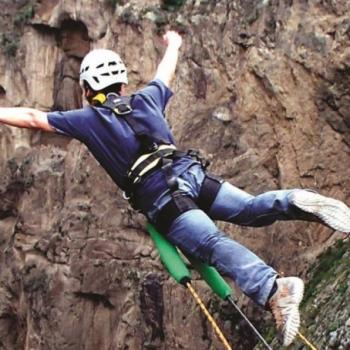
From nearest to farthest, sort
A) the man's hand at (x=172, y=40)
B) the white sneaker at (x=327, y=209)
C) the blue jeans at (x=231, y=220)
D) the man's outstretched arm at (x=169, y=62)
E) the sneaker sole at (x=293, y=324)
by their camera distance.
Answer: the sneaker sole at (x=293, y=324), the blue jeans at (x=231, y=220), the white sneaker at (x=327, y=209), the man's outstretched arm at (x=169, y=62), the man's hand at (x=172, y=40)

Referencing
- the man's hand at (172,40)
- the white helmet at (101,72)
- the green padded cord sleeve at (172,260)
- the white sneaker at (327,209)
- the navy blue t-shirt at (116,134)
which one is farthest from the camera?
the man's hand at (172,40)

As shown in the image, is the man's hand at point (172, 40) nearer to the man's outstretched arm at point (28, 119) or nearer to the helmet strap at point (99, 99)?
the helmet strap at point (99, 99)

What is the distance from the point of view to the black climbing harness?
5802mm

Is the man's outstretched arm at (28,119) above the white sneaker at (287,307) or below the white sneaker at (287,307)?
above

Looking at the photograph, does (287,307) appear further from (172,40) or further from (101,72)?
(172,40)

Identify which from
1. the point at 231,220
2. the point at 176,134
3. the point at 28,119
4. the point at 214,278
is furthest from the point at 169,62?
the point at 176,134

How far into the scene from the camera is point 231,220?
5.91 metres

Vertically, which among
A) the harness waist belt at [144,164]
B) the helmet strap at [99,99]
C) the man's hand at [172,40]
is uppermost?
the man's hand at [172,40]

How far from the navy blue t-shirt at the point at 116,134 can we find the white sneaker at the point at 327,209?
934 mm

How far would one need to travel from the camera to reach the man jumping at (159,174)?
217 inches

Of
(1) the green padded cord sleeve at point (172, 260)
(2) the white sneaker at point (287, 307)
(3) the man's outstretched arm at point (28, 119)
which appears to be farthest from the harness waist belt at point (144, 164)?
(2) the white sneaker at point (287, 307)

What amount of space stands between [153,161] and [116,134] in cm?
32

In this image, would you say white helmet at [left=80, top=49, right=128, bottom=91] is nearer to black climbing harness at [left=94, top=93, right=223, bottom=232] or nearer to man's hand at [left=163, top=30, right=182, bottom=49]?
black climbing harness at [left=94, top=93, right=223, bottom=232]

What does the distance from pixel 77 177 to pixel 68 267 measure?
1.52 m
